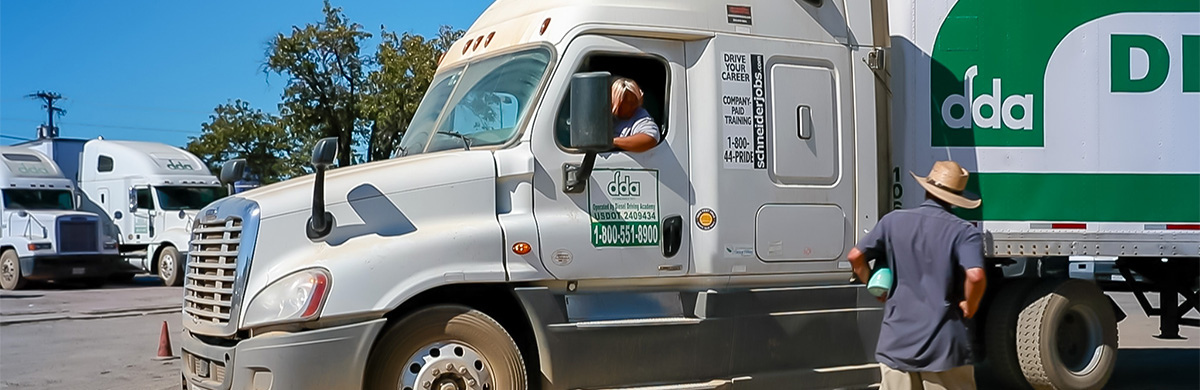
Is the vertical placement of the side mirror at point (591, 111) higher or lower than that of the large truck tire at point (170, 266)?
higher

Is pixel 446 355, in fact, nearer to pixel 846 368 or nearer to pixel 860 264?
pixel 860 264

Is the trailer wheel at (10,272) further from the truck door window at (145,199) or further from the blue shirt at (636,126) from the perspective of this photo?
the blue shirt at (636,126)

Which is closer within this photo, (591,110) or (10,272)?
(591,110)

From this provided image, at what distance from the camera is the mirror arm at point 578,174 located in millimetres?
6254

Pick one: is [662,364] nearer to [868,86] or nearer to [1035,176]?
[868,86]

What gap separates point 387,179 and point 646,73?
1.71m

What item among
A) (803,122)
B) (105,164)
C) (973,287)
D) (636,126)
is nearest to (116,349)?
(636,126)

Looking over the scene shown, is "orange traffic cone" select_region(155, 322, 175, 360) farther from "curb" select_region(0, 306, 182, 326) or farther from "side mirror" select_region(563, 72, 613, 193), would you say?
"side mirror" select_region(563, 72, 613, 193)

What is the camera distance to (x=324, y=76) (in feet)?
84.4

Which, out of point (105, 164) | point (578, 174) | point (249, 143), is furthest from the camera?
point (249, 143)

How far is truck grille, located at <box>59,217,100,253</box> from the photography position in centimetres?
2228

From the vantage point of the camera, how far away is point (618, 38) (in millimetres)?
6621

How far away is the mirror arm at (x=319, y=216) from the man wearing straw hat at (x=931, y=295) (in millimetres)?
2839

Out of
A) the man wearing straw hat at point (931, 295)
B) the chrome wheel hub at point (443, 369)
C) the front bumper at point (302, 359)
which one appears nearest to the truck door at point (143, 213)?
the front bumper at point (302, 359)
